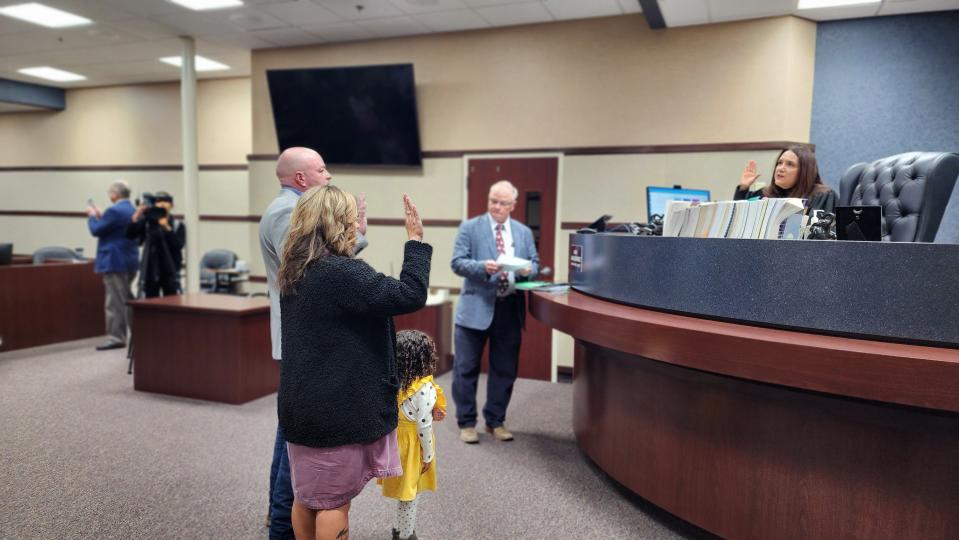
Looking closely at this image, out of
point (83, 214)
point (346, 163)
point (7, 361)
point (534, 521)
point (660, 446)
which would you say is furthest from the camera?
point (83, 214)

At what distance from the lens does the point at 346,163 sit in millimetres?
5730

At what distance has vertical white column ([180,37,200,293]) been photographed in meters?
5.89

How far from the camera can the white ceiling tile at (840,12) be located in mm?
4223

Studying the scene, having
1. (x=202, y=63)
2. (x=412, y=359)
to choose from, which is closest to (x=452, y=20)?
(x=202, y=63)

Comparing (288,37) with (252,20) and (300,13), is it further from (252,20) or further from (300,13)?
(300,13)

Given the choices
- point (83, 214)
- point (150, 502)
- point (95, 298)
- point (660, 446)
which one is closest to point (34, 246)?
point (83, 214)

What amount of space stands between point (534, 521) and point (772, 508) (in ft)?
3.12

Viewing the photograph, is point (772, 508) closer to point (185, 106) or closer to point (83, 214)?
point (185, 106)

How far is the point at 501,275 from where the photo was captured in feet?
10.7

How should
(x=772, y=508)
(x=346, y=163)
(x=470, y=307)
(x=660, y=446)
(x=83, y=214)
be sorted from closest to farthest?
1. (x=772, y=508)
2. (x=660, y=446)
3. (x=470, y=307)
4. (x=346, y=163)
5. (x=83, y=214)

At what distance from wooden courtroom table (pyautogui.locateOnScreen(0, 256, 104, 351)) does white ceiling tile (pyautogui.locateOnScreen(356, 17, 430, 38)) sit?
12.2 feet

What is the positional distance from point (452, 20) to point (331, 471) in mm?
4316

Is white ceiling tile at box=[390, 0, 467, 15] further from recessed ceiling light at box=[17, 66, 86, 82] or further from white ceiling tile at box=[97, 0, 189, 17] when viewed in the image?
recessed ceiling light at box=[17, 66, 86, 82]

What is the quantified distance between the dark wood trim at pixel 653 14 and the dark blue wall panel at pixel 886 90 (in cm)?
122
